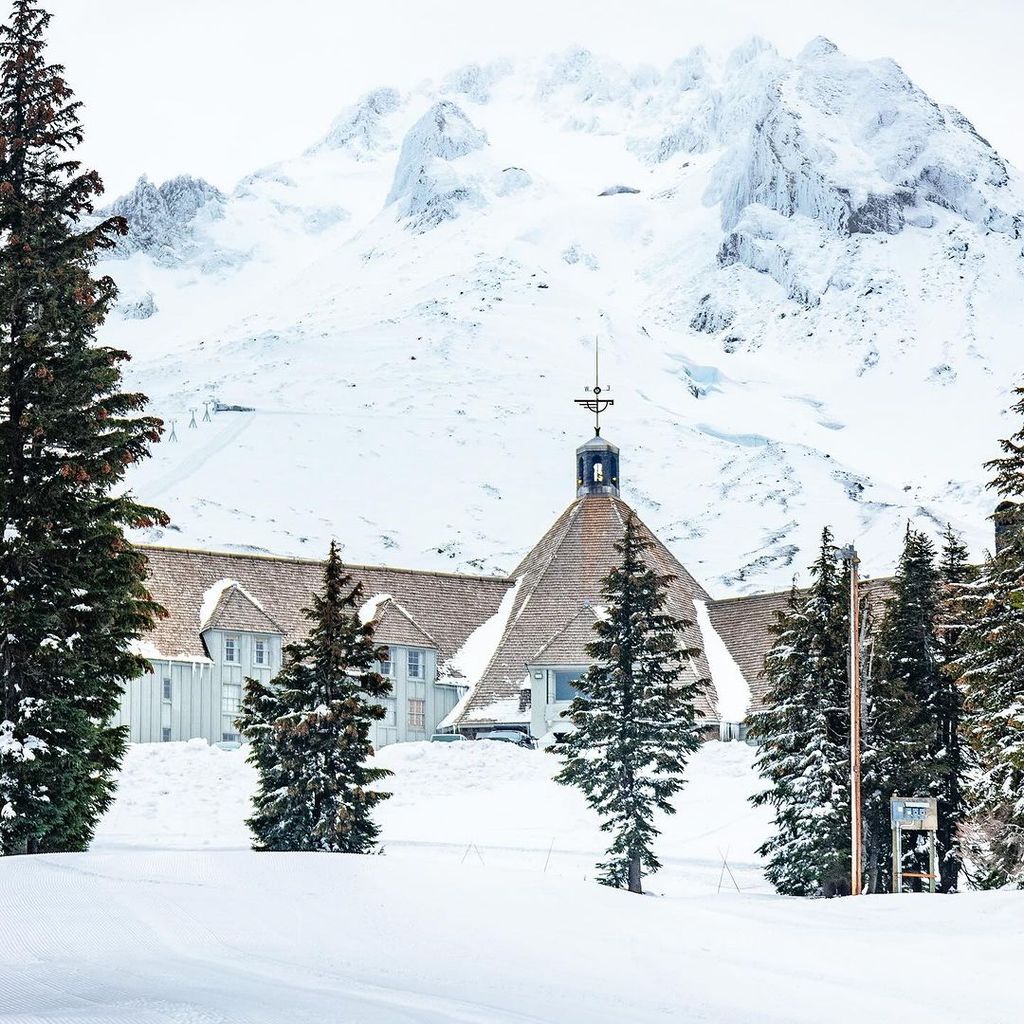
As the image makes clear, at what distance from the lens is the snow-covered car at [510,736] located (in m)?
61.3

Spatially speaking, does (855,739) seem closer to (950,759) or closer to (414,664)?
(950,759)

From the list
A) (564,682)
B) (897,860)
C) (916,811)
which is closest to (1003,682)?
(916,811)

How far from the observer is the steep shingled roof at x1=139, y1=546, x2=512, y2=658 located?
206 feet

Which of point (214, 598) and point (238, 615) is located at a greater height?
point (214, 598)

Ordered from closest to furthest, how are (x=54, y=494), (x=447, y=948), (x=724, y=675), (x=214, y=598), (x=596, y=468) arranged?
(x=447, y=948)
(x=54, y=494)
(x=214, y=598)
(x=724, y=675)
(x=596, y=468)

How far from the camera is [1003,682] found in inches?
1380

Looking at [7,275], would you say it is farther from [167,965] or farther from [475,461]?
[475,461]

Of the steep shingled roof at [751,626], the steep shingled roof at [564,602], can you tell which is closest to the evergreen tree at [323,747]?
the steep shingled roof at [564,602]

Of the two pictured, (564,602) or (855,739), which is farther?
(564,602)

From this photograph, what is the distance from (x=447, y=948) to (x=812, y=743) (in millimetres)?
25892

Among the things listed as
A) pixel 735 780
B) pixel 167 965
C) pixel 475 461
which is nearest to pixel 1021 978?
pixel 167 965

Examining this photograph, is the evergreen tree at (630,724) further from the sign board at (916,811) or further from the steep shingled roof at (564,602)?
the steep shingled roof at (564,602)

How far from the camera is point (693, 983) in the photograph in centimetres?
1645

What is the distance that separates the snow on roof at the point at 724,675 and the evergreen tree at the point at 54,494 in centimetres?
3528
